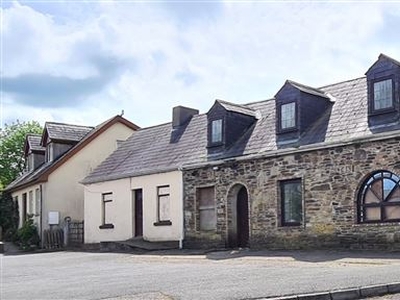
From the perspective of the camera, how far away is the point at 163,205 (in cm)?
2677

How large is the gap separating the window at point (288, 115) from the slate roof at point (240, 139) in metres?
0.63

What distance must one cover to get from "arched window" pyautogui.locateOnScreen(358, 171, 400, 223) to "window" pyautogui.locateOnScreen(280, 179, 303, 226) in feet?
8.00

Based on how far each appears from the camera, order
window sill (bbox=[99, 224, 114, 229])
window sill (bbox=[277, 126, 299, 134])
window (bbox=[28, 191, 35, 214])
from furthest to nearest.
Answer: window (bbox=[28, 191, 35, 214])
window sill (bbox=[99, 224, 114, 229])
window sill (bbox=[277, 126, 299, 134])

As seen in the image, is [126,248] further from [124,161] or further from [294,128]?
[294,128]

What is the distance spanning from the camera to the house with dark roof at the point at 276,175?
62.4 ft

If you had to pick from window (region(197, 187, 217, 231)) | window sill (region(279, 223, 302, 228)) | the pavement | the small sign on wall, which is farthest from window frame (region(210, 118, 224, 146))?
the small sign on wall

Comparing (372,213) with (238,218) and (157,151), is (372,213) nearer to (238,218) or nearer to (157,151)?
(238,218)

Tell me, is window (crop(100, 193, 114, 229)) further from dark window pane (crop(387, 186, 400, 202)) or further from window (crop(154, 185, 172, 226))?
dark window pane (crop(387, 186, 400, 202))

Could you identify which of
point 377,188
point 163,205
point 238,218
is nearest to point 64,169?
point 163,205

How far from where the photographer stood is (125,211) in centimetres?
2883

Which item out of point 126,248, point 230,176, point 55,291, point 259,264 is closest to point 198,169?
point 230,176

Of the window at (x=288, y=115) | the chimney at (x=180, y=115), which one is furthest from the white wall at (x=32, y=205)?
the window at (x=288, y=115)

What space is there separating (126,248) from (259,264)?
1106 centimetres

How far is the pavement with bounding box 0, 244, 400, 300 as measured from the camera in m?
10.4
